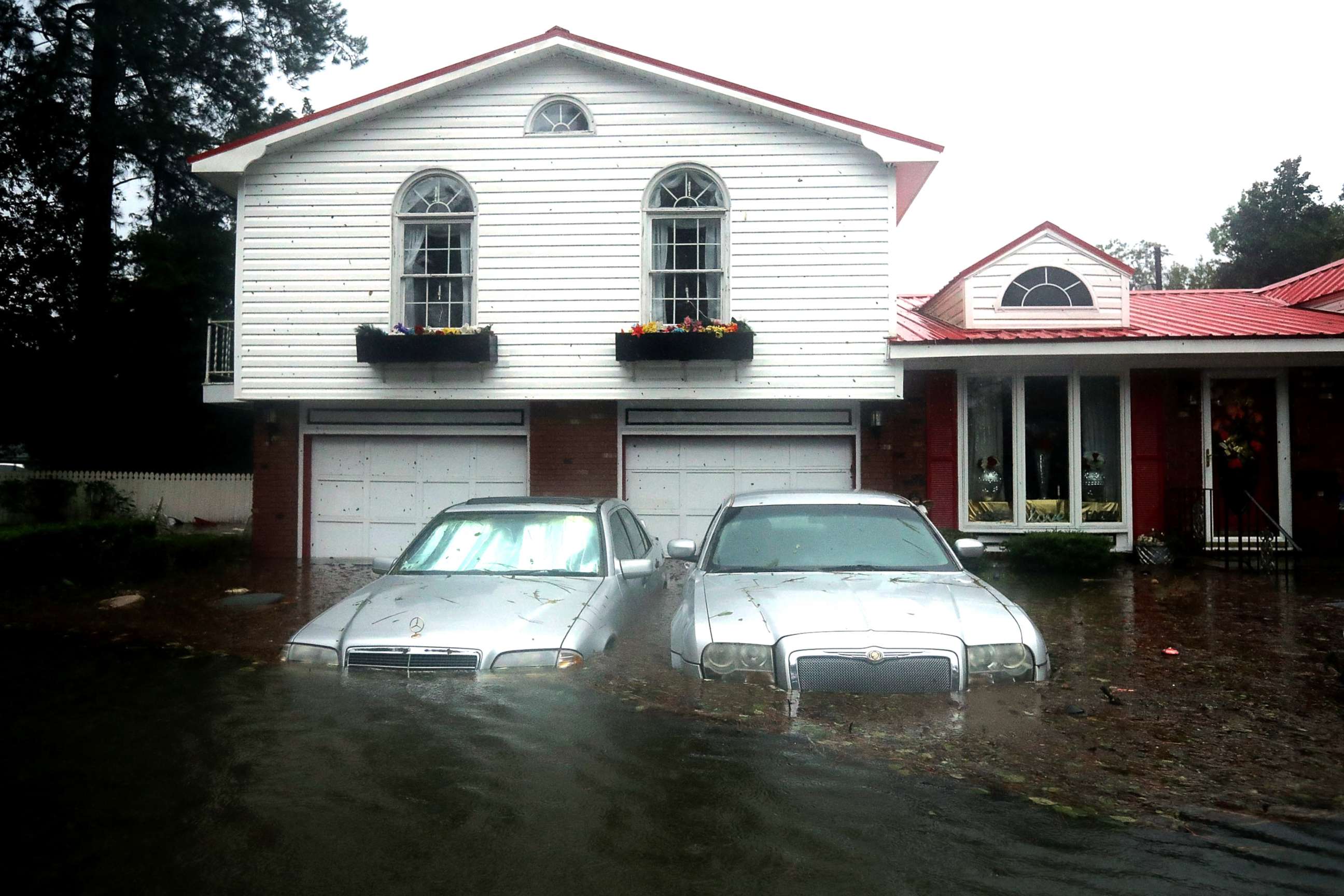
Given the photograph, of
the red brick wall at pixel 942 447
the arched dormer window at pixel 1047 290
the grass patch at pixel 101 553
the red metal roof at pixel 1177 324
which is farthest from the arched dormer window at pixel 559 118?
the grass patch at pixel 101 553

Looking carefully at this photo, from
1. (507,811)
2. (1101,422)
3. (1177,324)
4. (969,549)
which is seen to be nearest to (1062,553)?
(1101,422)

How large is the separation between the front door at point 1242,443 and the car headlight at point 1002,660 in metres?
10.0

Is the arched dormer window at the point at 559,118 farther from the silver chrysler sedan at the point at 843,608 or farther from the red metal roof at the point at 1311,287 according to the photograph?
the red metal roof at the point at 1311,287

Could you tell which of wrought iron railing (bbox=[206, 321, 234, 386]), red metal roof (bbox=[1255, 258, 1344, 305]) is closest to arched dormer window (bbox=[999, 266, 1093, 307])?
red metal roof (bbox=[1255, 258, 1344, 305])

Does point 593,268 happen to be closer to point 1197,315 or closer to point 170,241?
point 1197,315

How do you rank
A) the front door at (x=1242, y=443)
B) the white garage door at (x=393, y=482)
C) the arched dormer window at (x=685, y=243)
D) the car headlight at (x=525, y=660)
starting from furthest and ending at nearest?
1. the white garage door at (x=393, y=482)
2. the front door at (x=1242, y=443)
3. the arched dormer window at (x=685, y=243)
4. the car headlight at (x=525, y=660)

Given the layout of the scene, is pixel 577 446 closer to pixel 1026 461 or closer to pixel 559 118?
pixel 559 118

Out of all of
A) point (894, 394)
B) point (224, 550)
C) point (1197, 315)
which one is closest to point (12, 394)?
point (224, 550)

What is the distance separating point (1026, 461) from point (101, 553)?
12.1 metres

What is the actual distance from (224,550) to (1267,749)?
525 inches

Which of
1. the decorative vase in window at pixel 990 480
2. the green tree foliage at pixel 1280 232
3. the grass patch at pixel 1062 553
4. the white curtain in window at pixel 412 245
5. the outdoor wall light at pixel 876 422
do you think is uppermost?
the green tree foliage at pixel 1280 232

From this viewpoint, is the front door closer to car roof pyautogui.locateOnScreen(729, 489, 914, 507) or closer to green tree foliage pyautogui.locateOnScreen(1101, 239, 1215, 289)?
car roof pyautogui.locateOnScreen(729, 489, 914, 507)

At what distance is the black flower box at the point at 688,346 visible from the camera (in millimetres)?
12703

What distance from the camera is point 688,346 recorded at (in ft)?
41.8
